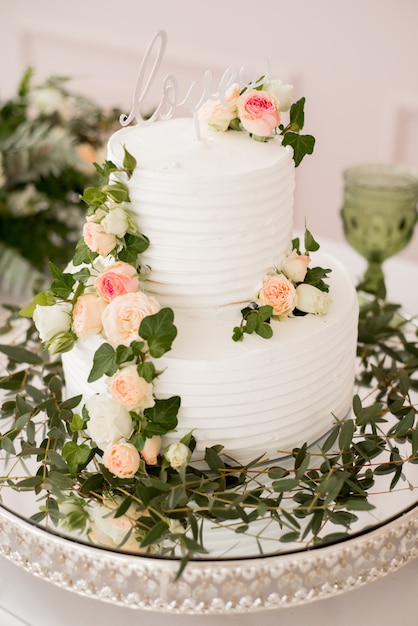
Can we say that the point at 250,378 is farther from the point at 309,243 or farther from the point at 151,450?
the point at 309,243

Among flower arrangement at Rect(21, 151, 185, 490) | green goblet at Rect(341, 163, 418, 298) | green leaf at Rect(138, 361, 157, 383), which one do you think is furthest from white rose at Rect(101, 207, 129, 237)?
green goblet at Rect(341, 163, 418, 298)

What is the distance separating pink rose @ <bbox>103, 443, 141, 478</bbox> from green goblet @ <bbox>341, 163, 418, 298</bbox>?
1.04m

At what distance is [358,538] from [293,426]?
24cm

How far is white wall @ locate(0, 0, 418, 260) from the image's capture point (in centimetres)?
323

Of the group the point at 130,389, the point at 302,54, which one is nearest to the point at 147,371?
the point at 130,389

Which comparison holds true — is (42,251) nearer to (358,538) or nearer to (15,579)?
(15,579)

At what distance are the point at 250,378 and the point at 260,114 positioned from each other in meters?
0.47

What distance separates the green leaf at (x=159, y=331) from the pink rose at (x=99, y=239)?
15 centimetres

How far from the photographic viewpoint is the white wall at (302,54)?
323cm

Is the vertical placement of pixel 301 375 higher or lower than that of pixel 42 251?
higher

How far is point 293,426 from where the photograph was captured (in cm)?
141

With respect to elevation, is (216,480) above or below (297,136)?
below

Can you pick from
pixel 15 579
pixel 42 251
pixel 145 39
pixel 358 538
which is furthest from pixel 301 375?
pixel 145 39

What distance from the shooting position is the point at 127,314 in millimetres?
1284
